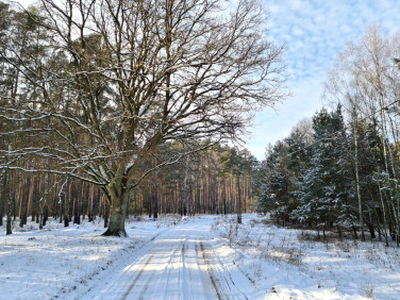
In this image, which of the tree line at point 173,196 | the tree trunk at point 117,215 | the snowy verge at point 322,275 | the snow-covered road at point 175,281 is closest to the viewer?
the snow-covered road at point 175,281

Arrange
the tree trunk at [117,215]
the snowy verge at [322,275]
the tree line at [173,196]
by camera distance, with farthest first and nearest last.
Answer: the tree line at [173,196] < the tree trunk at [117,215] < the snowy verge at [322,275]

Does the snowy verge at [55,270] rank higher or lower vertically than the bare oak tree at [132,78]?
lower

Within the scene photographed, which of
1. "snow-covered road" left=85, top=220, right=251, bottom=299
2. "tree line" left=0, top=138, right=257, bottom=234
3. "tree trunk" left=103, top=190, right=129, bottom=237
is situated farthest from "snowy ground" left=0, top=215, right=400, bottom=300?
"tree line" left=0, top=138, right=257, bottom=234

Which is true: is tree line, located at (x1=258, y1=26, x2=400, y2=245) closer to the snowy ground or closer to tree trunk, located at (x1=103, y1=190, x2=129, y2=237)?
the snowy ground

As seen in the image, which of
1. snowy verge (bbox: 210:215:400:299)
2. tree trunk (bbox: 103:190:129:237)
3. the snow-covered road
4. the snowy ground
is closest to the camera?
the snow-covered road

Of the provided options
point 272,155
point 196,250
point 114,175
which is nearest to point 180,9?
point 114,175

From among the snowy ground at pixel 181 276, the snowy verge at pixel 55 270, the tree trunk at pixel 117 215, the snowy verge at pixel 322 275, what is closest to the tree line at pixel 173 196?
the tree trunk at pixel 117 215

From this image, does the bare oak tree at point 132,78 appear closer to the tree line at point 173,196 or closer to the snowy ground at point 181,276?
the snowy ground at point 181,276

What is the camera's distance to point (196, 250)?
979 cm

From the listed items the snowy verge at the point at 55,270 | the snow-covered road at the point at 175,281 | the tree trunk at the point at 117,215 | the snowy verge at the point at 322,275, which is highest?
the tree trunk at the point at 117,215

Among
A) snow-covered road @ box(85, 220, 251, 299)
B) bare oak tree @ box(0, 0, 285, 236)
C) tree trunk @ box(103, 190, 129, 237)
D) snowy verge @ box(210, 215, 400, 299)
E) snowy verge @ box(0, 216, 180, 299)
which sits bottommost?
snowy verge @ box(210, 215, 400, 299)

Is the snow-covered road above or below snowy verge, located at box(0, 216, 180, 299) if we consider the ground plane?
below

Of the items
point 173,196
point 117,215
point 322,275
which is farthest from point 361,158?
point 173,196

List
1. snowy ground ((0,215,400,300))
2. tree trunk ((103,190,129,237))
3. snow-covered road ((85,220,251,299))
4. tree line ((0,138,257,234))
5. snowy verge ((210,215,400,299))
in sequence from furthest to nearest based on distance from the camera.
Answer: tree line ((0,138,257,234)), tree trunk ((103,190,129,237)), snowy verge ((210,215,400,299)), snowy ground ((0,215,400,300)), snow-covered road ((85,220,251,299))
